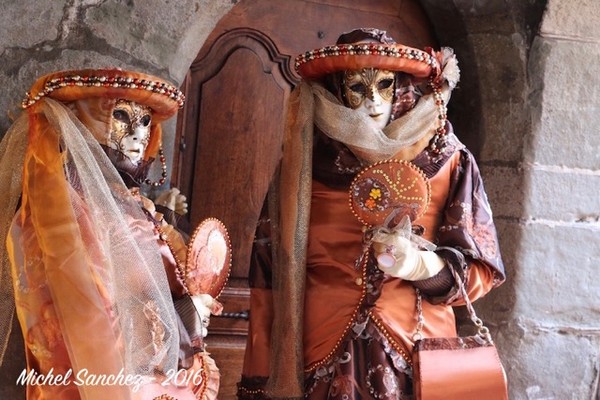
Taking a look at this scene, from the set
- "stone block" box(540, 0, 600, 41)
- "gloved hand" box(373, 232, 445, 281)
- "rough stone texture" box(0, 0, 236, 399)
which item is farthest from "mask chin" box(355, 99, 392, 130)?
"stone block" box(540, 0, 600, 41)

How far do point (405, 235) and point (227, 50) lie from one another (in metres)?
1.09

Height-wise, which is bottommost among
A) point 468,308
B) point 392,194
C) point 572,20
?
point 468,308

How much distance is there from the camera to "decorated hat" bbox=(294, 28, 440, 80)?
7.68 ft

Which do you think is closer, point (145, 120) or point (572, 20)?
point (145, 120)

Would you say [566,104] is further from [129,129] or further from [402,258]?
[129,129]

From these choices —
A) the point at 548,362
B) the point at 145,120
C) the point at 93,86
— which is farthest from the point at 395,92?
the point at 548,362

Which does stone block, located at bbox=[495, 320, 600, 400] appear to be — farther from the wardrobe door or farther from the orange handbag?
the wardrobe door

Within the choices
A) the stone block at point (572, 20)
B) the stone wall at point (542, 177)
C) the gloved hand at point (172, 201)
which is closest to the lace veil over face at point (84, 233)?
the gloved hand at point (172, 201)

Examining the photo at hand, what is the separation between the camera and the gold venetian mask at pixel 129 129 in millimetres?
2279

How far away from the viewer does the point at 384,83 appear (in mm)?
2404

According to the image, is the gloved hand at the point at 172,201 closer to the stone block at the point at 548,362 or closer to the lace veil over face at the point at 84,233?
the lace veil over face at the point at 84,233

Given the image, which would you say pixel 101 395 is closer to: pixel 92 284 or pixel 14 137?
pixel 92 284

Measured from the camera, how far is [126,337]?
2062 mm

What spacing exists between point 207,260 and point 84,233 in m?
0.40
